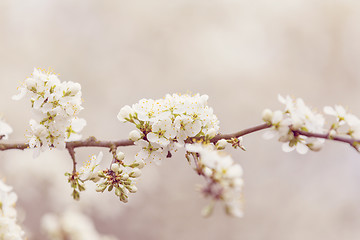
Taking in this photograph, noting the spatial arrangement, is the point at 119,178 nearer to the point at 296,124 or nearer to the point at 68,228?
the point at 296,124

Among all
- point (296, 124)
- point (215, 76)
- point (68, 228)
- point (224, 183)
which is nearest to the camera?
point (224, 183)

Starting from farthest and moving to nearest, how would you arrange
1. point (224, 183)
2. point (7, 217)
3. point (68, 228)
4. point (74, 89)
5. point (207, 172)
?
point (68, 228) < point (7, 217) < point (74, 89) < point (207, 172) < point (224, 183)

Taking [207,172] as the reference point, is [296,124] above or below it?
above

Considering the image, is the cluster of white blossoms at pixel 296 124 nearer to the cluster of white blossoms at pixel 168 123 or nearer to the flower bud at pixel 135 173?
the cluster of white blossoms at pixel 168 123

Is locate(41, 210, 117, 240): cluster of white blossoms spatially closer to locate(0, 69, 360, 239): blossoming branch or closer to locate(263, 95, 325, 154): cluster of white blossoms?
locate(0, 69, 360, 239): blossoming branch

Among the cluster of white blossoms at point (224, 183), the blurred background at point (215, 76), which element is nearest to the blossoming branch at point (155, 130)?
the cluster of white blossoms at point (224, 183)

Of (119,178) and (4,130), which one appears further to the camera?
(4,130)

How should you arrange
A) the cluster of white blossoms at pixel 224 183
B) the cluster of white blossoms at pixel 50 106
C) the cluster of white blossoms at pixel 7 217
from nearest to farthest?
1. the cluster of white blossoms at pixel 224 183
2. the cluster of white blossoms at pixel 50 106
3. the cluster of white blossoms at pixel 7 217

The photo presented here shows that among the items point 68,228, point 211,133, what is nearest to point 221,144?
point 211,133

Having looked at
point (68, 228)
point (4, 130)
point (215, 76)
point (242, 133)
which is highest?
point (215, 76)
